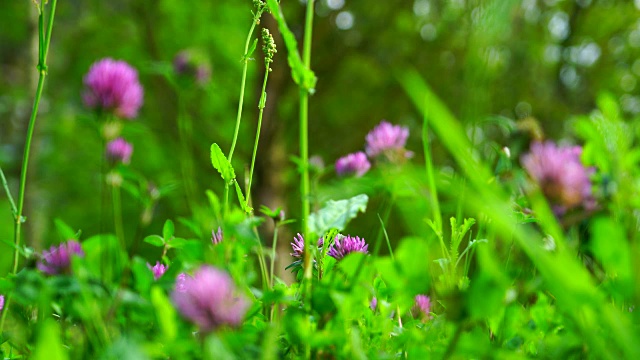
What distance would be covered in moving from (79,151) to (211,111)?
1.89m

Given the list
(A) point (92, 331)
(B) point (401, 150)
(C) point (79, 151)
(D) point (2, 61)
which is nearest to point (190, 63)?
(B) point (401, 150)

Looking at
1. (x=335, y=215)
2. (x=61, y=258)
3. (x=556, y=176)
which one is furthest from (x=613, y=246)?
(x=61, y=258)

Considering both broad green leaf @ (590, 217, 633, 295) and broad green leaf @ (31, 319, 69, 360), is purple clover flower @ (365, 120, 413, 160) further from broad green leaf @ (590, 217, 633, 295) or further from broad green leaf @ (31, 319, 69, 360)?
broad green leaf @ (31, 319, 69, 360)

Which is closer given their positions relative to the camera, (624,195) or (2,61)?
(624,195)

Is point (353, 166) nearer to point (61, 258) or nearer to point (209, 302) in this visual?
point (61, 258)

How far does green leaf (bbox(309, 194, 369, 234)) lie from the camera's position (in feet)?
1.86

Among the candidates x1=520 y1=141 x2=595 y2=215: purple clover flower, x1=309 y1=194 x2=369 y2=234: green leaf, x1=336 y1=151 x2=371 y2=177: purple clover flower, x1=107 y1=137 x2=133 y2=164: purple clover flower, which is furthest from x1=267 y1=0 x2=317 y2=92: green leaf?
x1=336 y1=151 x2=371 y2=177: purple clover flower

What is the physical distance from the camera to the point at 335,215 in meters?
0.59

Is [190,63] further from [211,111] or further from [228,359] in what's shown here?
[211,111]

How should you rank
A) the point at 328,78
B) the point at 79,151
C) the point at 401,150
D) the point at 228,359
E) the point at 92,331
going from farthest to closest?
the point at 79,151 < the point at 328,78 < the point at 401,150 < the point at 92,331 < the point at 228,359

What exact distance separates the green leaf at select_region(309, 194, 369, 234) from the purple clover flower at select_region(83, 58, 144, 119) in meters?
0.22

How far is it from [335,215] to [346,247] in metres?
0.18

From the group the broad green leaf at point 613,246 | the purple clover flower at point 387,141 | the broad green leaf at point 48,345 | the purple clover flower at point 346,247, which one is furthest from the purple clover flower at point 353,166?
the broad green leaf at point 48,345

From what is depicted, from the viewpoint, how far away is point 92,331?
1.68ft
